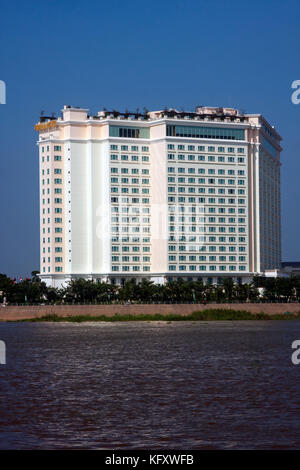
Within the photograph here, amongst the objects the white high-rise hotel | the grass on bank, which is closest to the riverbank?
the grass on bank

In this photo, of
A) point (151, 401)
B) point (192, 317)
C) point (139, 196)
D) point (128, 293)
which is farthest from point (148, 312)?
point (151, 401)

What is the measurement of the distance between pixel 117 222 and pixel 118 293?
23.6 metres

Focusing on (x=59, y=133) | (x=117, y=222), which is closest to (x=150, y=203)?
(x=117, y=222)

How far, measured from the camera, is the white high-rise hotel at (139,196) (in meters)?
180

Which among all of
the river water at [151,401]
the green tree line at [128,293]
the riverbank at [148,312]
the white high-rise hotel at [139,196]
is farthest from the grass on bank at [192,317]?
the river water at [151,401]

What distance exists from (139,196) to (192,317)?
51.3 metres

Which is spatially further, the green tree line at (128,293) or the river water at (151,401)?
the green tree line at (128,293)

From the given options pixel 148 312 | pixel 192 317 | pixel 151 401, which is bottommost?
pixel 192 317

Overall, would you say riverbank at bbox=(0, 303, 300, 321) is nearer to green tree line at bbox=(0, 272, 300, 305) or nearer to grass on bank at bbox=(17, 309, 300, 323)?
grass on bank at bbox=(17, 309, 300, 323)

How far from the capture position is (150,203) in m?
183

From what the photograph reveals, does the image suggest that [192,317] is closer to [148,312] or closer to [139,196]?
[148,312]

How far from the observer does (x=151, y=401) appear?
3056cm

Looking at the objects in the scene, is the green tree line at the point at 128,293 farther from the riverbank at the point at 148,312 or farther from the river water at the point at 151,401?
the river water at the point at 151,401
